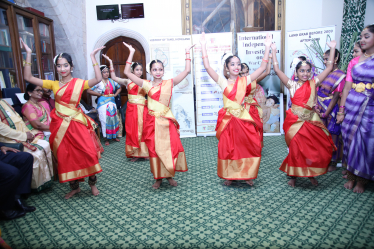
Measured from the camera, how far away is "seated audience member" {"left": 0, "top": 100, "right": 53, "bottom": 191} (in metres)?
2.65

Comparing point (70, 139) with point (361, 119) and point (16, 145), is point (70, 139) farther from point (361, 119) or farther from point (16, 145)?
point (361, 119)

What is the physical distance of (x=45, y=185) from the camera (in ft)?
9.49

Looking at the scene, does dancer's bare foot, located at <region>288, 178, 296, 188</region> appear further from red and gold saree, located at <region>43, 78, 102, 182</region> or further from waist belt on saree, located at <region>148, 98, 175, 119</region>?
red and gold saree, located at <region>43, 78, 102, 182</region>

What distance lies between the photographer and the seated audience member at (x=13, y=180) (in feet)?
6.95

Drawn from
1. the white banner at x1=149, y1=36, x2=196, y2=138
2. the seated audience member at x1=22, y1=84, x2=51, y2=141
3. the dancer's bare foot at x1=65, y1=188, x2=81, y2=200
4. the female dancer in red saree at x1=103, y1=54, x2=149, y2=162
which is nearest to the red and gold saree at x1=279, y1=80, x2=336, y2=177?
the female dancer in red saree at x1=103, y1=54, x2=149, y2=162

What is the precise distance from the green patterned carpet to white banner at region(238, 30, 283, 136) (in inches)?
84.0

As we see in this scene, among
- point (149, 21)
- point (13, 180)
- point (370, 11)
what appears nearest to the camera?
point (13, 180)

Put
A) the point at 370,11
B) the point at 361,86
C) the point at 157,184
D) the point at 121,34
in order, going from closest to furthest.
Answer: the point at 361,86 < the point at 157,184 < the point at 370,11 < the point at 121,34

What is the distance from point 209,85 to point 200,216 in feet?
11.1

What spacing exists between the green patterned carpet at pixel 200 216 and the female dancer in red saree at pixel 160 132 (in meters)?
0.27

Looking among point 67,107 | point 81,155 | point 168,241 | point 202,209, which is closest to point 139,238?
point 168,241

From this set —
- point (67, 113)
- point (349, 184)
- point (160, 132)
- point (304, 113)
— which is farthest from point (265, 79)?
point (67, 113)

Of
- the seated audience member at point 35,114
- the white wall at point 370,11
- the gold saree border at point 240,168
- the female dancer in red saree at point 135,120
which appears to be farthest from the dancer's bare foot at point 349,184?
the seated audience member at point 35,114

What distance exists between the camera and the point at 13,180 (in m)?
2.15
